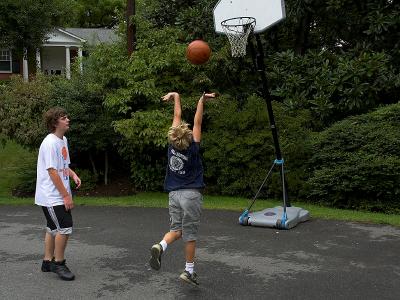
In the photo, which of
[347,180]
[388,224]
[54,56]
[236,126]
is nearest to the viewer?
[388,224]

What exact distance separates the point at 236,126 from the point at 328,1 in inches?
165

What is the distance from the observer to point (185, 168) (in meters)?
5.63

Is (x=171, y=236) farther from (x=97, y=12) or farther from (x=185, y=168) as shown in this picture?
(x=97, y=12)

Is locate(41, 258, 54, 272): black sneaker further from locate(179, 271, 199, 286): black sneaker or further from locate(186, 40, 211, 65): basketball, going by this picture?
locate(186, 40, 211, 65): basketball

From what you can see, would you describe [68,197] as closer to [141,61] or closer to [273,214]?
[273,214]

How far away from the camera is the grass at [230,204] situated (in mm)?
9398

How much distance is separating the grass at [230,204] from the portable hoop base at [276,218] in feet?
2.11

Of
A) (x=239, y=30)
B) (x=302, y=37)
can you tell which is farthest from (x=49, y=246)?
(x=302, y=37)

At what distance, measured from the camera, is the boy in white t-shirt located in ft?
19.3

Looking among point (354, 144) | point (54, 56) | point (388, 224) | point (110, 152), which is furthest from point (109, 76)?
point (54, 56)

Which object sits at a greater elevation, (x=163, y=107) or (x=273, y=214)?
(x=163, y=107)

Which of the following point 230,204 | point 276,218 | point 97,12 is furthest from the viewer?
point 97,12

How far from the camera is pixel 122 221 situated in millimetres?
9430

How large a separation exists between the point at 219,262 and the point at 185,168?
5.39 feet
